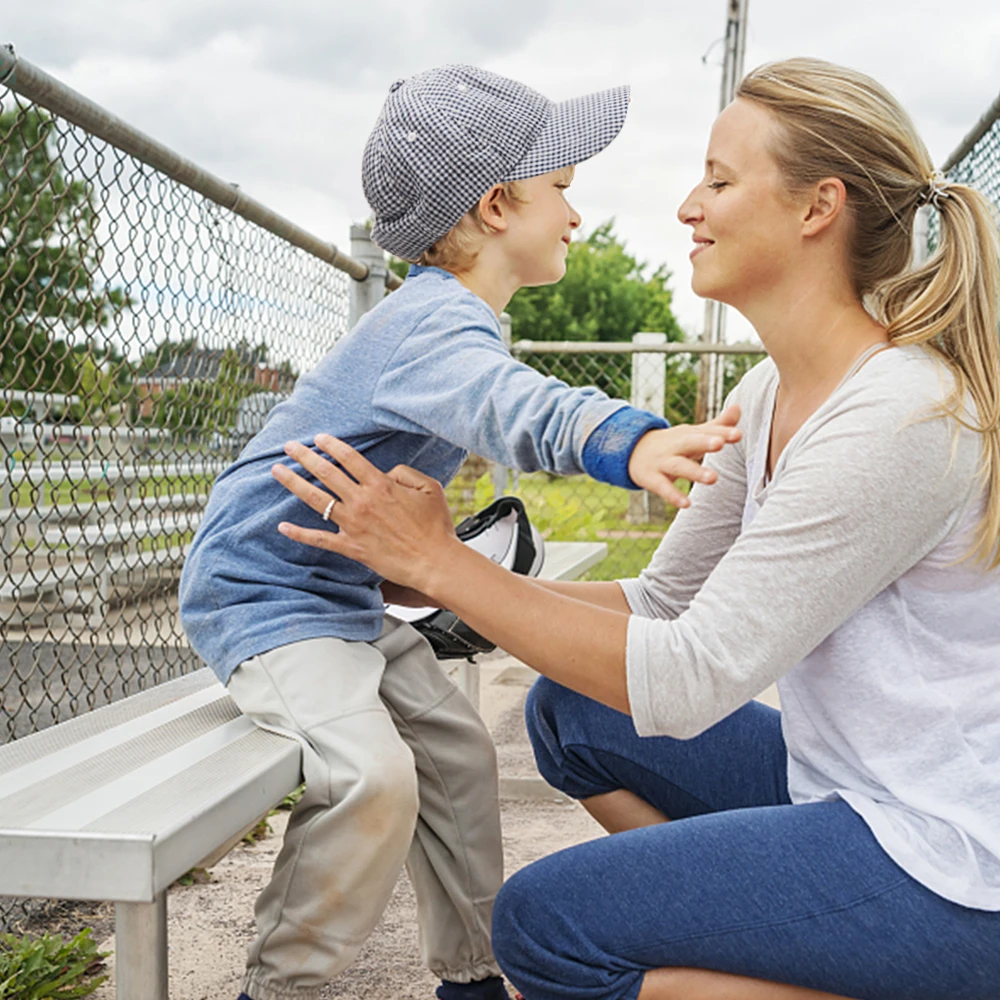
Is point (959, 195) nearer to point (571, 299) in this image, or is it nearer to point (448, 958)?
point (448, 958)

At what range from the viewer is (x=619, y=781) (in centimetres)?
207

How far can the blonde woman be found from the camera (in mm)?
1411

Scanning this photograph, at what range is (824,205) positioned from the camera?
1636 mm

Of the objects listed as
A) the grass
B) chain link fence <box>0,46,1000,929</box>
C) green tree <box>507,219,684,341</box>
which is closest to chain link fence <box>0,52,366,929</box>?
chain link fence <box>0,46,1000,929</box>

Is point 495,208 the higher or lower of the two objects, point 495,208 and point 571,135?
the lower

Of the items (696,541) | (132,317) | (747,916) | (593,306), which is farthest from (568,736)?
(593,306)

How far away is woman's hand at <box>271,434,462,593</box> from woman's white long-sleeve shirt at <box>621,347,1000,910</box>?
0.99ft

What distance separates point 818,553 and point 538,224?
37.0 inches

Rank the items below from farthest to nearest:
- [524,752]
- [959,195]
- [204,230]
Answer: [524,752] → [204,230] → [959,195]

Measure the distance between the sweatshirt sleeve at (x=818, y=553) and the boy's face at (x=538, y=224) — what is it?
2.69 feet

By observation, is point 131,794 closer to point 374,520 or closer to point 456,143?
point 374,520

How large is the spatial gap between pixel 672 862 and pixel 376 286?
120 inches

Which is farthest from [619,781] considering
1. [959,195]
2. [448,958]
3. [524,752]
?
[524,752]

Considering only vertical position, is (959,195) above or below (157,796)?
above
